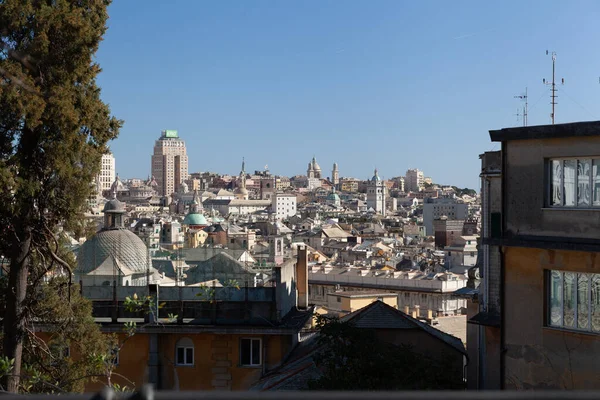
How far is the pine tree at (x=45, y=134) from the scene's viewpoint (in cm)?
768

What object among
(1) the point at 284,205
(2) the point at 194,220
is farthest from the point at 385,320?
(1) the point at 284,205

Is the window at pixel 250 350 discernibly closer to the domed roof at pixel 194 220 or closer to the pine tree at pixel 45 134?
the pine tree at pixel 45 134

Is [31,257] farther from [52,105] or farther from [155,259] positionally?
[155,259]

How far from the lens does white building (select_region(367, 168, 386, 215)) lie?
16850cm

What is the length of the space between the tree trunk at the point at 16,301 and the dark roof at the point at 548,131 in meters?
4.85

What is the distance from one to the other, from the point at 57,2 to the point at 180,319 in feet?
19.4

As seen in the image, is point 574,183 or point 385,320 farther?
point 385,320

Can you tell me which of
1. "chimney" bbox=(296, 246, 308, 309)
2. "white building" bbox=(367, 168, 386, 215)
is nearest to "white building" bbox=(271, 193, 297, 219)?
"white building" bbox=(367, 168, 386, 215)

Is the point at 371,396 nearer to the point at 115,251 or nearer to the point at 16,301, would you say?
the point at 16,301

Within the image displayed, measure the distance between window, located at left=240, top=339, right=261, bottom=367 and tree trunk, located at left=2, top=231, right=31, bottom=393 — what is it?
15.5ft

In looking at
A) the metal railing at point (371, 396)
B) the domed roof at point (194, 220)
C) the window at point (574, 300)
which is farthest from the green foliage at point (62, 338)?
A: the domed roof at point (194, 220)

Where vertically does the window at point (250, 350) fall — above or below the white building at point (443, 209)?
below

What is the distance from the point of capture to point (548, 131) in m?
7.42

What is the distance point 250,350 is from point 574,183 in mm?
6357
